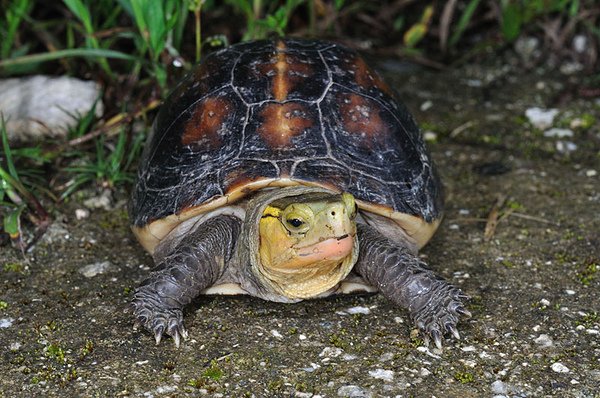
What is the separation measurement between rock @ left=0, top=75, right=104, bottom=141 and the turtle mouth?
2008mm

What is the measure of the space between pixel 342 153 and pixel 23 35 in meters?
2.95

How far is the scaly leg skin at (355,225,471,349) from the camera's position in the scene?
3.20m

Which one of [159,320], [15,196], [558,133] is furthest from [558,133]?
[15,196]

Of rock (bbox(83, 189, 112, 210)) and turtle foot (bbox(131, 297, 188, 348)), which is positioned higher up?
turtle foot (bbox(131, 297, 188, 348))

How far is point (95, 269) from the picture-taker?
3.75 meters

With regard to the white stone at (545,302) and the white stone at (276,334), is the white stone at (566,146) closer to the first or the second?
the white stone at (545,302)

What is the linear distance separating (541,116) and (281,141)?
2424 millimetres

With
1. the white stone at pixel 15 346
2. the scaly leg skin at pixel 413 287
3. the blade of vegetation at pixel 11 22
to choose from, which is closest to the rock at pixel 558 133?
the scaly leg skin at pixel 413 287

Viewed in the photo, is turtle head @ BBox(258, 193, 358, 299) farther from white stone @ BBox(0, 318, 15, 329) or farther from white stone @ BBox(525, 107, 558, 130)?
white stone @ BBox(525, 107, 558, 130)

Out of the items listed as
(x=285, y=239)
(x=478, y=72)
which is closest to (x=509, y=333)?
(x=285, y=239)

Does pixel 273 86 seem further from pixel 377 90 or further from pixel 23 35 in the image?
pixel 23 35

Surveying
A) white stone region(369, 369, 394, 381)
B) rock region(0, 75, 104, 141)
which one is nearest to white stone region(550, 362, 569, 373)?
white stone region(369, 369, 394, 381)

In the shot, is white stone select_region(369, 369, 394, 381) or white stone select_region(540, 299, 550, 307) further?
white stone select_region(540, 299, 550, 307)

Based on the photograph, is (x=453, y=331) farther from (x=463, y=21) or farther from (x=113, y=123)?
(x=463, y=21)
